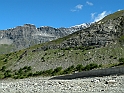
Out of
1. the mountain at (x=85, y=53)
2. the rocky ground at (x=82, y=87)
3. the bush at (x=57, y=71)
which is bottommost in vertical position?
the rocky ground at (x=82, y=87)

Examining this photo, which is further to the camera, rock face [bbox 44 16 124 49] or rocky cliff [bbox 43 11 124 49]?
rock face [bbox 44 16 124 49]

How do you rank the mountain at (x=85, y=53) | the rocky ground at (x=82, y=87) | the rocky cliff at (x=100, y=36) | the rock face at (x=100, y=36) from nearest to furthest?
the rocky ground at (x=82, y=87) < the mountain at (x=85, y=53) < the rocky cliff at (x=100, y=36) < the rock face at (x=100, y=36)

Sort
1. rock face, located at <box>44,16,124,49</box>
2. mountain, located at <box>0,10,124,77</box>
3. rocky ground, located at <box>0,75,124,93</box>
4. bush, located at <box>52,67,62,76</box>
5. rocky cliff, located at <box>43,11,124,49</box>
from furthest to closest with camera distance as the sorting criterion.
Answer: rock face, located at <box>44,16,124,49</box>, rocky cliff, located at <box>43,11,124,49</box>, mountain, located at <box>0,10,124,77</box>, bush, located at <box>52,67,62,76</box>, rocky ground, located at <box>0,75,124,93</box>

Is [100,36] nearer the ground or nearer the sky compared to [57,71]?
nearer the sky

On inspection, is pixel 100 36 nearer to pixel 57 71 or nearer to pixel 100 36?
pixel 100 36

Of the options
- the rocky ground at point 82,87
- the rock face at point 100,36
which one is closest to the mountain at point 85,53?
the rock face at point 100,36

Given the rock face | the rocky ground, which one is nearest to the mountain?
the rock face

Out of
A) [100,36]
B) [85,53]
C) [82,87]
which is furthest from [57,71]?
[82,87]

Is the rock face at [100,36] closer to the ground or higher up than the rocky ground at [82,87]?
higher up

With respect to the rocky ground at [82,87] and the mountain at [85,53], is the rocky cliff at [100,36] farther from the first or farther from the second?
the rocky ground at [82,87]

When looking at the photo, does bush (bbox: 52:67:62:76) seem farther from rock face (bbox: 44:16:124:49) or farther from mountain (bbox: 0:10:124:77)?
rock face (bbox: 44:16:124:49)

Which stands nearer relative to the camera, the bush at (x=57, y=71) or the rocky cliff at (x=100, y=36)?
the bush at (x=57, y=71)

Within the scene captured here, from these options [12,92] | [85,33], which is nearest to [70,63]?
[85,33]

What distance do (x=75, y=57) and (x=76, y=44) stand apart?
75.4 feet
